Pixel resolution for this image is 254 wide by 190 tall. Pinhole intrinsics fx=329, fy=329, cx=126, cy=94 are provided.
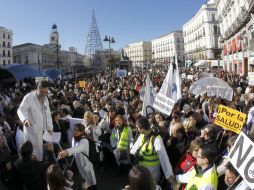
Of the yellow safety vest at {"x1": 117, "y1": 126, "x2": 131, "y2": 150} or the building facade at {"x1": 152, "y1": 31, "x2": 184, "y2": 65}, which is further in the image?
the building facade at {"x1": 152, "y1": 31, "x2": 184, "y2": 65}

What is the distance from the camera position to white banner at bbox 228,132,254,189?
10.8ft

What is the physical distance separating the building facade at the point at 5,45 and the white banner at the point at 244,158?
9474cm

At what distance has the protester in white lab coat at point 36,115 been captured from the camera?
530cm

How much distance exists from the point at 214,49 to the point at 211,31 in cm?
463

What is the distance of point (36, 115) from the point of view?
5.36 meters

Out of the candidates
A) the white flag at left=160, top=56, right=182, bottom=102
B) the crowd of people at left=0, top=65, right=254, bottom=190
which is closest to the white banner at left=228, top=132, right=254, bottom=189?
the crowd of people at left=0, top=65, right=254, bottom=190

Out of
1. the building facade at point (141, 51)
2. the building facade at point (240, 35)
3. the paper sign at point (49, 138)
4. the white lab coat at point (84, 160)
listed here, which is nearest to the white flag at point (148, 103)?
the white lab coat at point (84, 160)

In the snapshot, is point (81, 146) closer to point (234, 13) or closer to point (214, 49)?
point (234, 13)

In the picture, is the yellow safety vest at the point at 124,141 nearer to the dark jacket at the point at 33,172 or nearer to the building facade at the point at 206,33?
the dark jacket at the point at 33,172

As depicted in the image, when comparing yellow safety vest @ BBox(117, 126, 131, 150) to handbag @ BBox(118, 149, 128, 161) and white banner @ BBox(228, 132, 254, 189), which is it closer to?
handbag @ BBox(118, 149, 128, 161)

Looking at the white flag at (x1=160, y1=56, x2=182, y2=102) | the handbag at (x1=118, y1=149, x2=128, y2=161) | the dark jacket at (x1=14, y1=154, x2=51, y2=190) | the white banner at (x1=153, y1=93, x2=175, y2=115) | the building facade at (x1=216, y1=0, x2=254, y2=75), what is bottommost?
the handbag at (x1=118, y1=149, x2=128, y2=161)

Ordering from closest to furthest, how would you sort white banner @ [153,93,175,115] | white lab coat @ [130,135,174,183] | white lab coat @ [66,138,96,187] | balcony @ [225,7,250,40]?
white lab coat @ [130,135,174,183] < white lab coat @ [66,138,96,187] < white banner @ [153,93,175,115] < balcony @ [225,7,250,40]

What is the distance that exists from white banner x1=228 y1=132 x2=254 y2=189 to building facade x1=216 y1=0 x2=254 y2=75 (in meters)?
26.4

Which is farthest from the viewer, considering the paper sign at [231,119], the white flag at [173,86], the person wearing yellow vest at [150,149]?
the white flag at [173,86]
